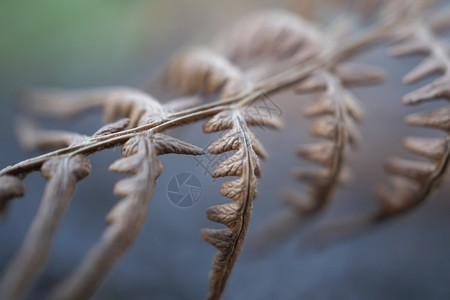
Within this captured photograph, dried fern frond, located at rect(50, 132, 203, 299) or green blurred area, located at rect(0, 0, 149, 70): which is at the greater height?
green blurred area, located at rect(0, 0, 149, 70)

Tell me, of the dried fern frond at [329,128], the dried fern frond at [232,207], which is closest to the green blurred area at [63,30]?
the dried fern frond at [329,128]

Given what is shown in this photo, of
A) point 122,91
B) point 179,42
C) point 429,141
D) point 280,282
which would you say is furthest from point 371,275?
point 179,42

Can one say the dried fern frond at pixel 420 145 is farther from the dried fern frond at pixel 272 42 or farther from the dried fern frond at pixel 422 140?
the dried fern frond at pixel 272 42

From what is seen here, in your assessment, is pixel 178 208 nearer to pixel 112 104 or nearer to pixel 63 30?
pixel 112 104

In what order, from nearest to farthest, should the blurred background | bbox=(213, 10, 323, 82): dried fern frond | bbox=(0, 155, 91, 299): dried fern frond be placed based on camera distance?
bbox=(0, 155, 91, 299): dried fern frond → bbox=(213, 10, 323, 82): dried fern frond → the blurred background

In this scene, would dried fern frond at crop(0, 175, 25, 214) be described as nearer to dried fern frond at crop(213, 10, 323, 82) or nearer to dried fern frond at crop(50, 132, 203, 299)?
dried fern frond at crop(50, 132, 203, 299)

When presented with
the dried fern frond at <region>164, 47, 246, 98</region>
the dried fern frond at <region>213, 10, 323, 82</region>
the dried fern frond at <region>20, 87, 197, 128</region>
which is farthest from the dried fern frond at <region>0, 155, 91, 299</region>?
the dried fern frond at <region>213, 10, 323, 82</region>
